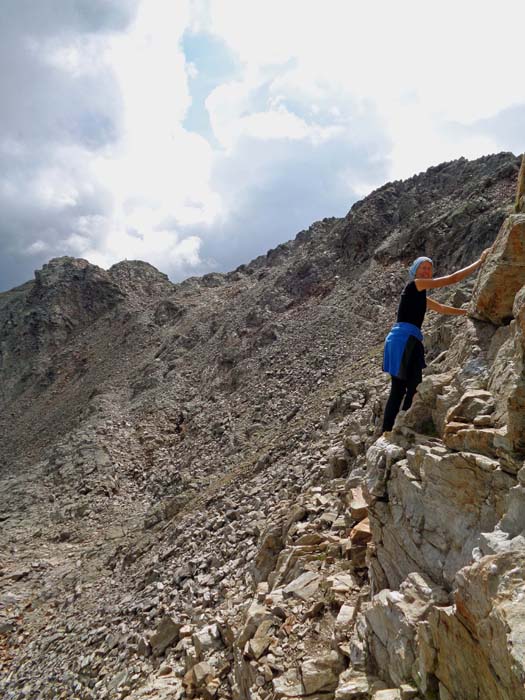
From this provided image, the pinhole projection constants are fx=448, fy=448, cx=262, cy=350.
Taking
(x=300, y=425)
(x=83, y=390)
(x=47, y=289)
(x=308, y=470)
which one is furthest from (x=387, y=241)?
(x=47, y=289)

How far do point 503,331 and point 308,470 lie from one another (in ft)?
24.5

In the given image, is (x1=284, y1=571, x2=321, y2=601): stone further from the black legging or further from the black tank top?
the black tank top

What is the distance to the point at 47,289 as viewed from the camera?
57312 millimetres

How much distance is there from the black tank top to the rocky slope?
2.39 ft

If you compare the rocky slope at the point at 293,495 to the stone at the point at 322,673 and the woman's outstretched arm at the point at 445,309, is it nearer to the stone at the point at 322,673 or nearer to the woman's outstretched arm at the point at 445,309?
the stone at the point at 322,673

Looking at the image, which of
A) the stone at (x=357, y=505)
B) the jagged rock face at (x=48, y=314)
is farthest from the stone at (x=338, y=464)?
the jagged rock face at (x=48, y=314)

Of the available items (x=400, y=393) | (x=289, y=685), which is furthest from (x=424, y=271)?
(x=289, y=685)

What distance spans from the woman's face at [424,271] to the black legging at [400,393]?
58.3 inches

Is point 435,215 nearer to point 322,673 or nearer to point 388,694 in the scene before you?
point 322,673

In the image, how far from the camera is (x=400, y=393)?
7434 mm

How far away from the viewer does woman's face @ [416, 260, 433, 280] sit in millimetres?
7160

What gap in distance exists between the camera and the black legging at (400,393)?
23.4ft

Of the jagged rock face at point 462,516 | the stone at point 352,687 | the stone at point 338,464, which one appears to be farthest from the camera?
the stone at point 338,464

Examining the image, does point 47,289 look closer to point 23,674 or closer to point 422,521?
point 23,674
